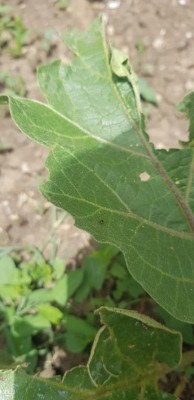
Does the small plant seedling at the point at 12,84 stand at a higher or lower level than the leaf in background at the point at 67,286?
higher

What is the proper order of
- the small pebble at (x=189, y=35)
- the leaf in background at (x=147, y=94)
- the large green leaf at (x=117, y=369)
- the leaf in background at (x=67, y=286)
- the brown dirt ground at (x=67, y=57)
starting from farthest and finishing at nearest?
1. the small pebble at (x=189, y=35)
2. the leaf in background at (x=147, y=94)
3. the brown dirt ground at (x=67, y=57)
4. the leaf in background at (x=67, y=286)
5. the large green leaf at (x=117, y=369)

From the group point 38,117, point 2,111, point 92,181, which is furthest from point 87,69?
point 2,111

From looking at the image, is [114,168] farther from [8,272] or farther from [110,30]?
[110,30]

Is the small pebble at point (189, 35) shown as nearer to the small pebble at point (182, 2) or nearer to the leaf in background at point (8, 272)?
the small pebble at point (182, 2)

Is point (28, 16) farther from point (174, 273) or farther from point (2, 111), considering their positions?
point (174, 273)

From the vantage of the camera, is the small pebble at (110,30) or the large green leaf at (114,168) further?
the small pebble at (110,30)

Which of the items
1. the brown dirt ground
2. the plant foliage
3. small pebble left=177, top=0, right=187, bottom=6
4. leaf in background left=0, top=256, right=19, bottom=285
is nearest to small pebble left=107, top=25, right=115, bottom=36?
the brown dirt ground

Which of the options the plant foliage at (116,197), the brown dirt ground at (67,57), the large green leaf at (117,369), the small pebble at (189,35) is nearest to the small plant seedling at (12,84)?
the brown dirt ground at (67,57)

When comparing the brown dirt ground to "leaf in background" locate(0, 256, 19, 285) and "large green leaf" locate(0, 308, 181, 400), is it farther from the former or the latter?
"large green leaf" locate(0, 308, 181, 400)
